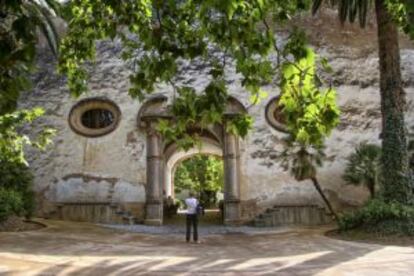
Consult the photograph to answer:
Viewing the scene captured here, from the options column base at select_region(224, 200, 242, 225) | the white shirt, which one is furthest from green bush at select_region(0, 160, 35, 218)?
column base at select_region(224, 200, 242, 225)

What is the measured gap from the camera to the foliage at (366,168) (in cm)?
1914

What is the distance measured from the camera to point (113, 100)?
21.5 metres

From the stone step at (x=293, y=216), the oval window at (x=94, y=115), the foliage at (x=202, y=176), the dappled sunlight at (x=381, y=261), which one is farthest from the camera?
the foliage at (x=202, y=176)

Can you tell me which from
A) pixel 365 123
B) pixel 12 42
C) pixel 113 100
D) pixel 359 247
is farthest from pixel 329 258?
pixel 113 100

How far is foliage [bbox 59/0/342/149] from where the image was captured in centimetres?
452

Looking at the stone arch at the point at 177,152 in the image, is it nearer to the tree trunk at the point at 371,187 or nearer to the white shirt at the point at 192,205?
the tree trunk at the point at 371,187

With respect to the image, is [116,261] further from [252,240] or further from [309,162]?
[309,162]

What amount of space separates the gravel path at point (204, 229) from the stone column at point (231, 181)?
22.7 inches

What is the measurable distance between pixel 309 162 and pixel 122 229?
702 cm

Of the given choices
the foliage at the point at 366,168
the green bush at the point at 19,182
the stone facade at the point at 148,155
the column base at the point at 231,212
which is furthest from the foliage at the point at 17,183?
the foliage at the point at 366,168

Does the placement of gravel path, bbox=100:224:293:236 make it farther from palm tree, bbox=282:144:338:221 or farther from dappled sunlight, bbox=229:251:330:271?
dappled sunlight, bbox=229:251:330:271

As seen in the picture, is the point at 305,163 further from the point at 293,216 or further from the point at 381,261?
the point at 381,261

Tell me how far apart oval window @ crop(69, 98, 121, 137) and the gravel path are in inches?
177

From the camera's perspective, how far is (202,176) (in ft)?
136
